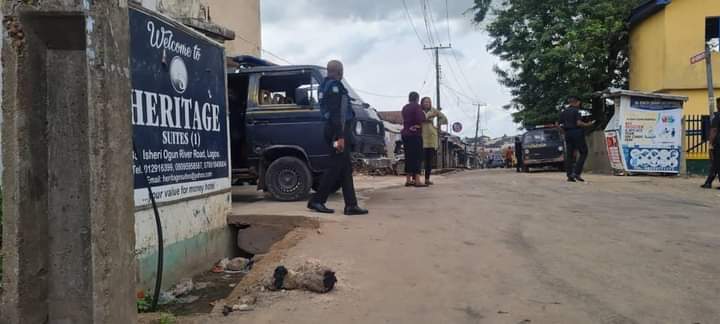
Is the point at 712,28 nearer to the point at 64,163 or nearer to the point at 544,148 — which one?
the point at 544,148

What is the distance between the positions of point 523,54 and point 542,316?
2162 cm

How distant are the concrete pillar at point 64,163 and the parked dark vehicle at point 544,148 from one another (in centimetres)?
1974

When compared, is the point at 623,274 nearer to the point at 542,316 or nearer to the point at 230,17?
the point at 542,316

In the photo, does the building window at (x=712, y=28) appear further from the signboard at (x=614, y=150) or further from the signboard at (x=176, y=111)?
the signboard at (x=176, y=111)

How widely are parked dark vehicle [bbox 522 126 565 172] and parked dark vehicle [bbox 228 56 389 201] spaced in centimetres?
1410

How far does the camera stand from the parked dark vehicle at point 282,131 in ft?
25.5

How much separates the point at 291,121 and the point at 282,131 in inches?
7.4

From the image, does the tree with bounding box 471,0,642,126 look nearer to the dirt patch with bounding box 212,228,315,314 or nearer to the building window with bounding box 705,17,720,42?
the building window with bounding box 705,17,720,42

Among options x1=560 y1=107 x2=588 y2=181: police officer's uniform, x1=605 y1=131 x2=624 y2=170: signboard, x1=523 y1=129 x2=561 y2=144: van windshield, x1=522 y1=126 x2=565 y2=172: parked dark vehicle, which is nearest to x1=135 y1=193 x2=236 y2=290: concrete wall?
x1=560 y1=107 x2=588 y2=181: police officer's uniform

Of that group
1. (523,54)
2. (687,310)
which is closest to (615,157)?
(523,54)

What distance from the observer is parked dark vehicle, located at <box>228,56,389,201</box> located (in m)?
7.77


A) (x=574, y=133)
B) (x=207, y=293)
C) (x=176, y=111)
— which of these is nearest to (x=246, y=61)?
(x=176, y=111)

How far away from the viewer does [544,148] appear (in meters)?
20.8

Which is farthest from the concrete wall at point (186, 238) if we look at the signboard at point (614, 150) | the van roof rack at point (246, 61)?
the signboard at point (614, 150)
